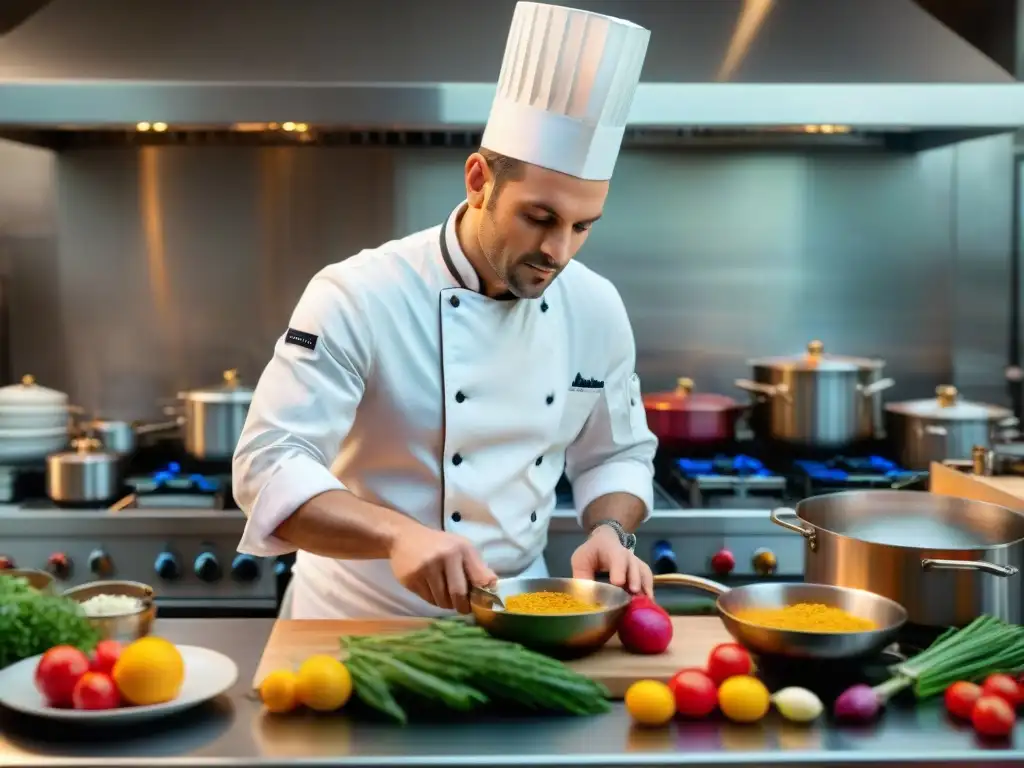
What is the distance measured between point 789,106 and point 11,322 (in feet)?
8.05

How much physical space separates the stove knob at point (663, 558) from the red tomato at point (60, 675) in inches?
72.8

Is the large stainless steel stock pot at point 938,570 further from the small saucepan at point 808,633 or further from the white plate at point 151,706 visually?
the white plate at point 151,706

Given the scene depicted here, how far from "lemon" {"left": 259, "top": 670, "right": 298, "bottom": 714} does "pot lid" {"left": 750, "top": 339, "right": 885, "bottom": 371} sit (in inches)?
89.0

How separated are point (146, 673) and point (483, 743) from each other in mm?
409

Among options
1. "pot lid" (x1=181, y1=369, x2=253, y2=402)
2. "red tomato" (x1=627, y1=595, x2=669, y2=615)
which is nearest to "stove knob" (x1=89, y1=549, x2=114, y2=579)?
"pot lid" (x1=181, y1=369, x2=253, y2=402)

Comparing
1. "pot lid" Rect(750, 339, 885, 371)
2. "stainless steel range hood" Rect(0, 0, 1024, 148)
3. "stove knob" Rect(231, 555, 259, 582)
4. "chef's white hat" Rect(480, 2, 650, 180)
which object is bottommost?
"stove knob" Rect(231, 555, 259, 582)

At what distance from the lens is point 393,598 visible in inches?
89.1

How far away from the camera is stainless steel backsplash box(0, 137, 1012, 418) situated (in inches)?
150

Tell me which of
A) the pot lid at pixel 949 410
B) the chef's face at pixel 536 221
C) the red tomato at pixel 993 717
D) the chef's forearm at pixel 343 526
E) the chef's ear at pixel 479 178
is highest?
the chef's ear at pixel 479 178

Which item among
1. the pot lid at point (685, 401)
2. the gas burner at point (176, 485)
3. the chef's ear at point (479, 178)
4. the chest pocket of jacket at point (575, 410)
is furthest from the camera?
the pot lid at point (685, 401)

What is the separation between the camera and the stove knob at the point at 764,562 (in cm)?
312

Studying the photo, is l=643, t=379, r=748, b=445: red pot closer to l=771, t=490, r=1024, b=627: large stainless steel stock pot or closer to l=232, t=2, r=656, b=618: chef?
l=232, t=2, r=656, b=618: chef

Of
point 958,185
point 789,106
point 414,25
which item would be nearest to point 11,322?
point 414,25

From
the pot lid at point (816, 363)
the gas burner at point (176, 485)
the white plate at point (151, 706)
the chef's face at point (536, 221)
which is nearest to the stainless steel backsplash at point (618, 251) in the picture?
the pot lid at point (816, 363)
